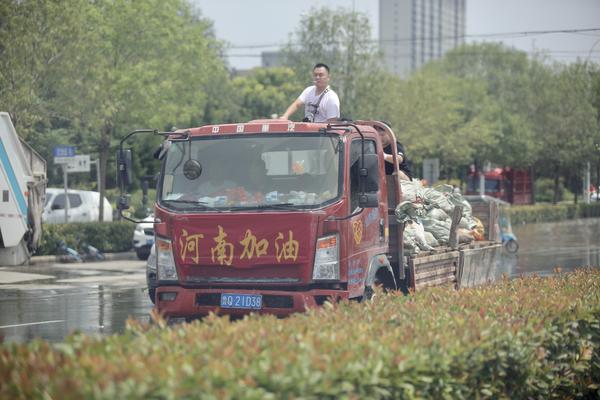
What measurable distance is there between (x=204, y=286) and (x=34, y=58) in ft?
54.3

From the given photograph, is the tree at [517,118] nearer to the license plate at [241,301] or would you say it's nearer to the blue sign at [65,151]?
the blue sign at [65,151]

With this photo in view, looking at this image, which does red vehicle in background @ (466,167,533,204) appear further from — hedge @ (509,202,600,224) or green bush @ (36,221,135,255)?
green bush @ (36,221,135,255)

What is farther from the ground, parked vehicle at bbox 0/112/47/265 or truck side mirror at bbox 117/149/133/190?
truck side mirror at bbox 117/149/133/190

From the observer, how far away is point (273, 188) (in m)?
10.1

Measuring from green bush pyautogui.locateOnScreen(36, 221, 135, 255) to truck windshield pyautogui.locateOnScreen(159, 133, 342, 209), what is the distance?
15429 millimetres

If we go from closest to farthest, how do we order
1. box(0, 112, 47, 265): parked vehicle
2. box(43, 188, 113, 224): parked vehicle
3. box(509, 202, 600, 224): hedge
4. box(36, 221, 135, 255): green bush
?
box(0, 112, 47, 265): parked vehicle, box(36, 221, 135, 255): green bush, box(43, 188, 113, 224): parked vehicle, box(509, 202, 600, 224): hedge

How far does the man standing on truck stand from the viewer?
12000 millimetres

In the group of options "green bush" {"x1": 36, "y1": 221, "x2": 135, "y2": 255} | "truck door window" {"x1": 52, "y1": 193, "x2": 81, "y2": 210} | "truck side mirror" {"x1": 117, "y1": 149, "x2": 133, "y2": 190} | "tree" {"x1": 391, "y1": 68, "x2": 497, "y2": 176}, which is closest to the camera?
"truck side mirror" {"x1": 117, "y1": 149, "x2": 133, "y2": 190}

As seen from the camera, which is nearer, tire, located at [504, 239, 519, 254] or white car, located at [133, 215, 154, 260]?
white car, located at [133, 215, 154, 260]

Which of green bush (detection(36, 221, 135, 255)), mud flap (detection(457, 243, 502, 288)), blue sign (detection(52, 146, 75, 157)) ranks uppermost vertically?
blue sign (detection(52, 146, 75, 157))

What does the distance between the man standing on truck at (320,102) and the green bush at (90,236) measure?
14.4 metres

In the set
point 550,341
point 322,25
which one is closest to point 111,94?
point 322,25

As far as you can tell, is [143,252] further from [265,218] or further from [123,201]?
[265,218]

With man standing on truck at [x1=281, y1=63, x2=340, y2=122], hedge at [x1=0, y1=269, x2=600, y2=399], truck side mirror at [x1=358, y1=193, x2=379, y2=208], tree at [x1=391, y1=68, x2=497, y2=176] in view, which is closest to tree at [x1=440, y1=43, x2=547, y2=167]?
tree at [x1=391, y1=68, x2=497, y2=176]
